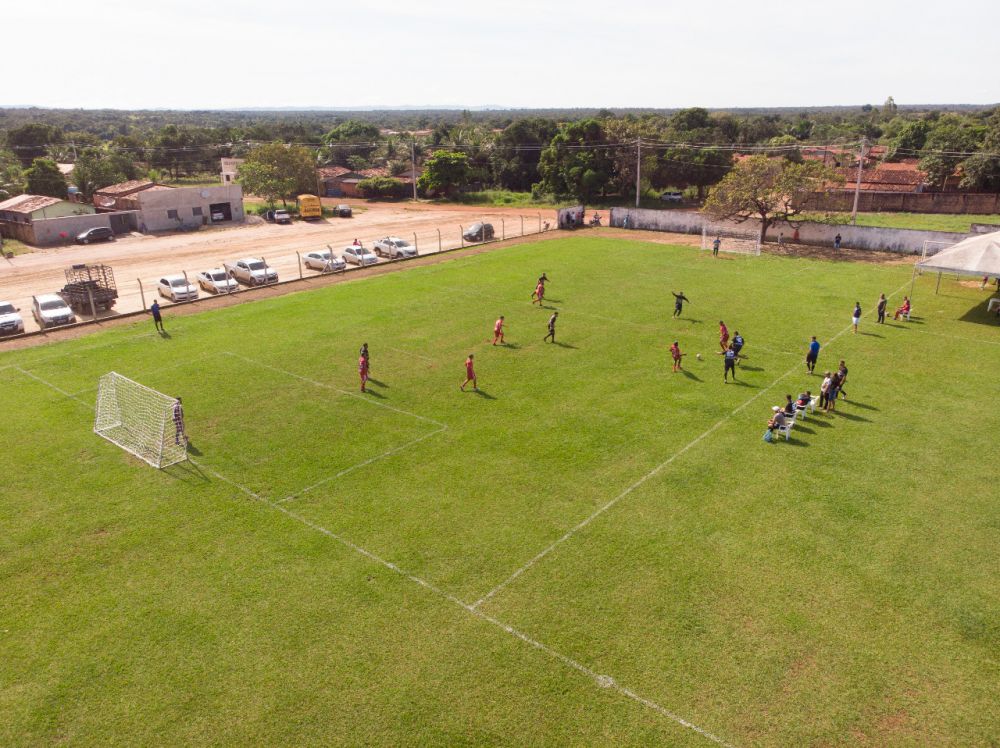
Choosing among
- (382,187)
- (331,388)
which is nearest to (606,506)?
(331,388)

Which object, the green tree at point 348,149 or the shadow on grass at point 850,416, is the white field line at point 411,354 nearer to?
the shadow on grass at point 850,416

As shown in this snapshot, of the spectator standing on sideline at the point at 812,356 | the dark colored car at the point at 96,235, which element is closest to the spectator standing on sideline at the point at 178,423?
the spectator standing on sideline at the point at 812,356

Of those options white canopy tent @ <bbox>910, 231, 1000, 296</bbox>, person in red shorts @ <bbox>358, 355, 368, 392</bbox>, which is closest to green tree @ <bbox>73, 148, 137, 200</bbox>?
person in red shorts @ <bbox>358, 355, 368, 392</bbox>

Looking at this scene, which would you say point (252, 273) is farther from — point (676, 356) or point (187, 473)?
point (676, 356)

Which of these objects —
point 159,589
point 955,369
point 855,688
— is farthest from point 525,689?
point 955,369

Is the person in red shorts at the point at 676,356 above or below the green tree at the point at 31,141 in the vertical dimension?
below

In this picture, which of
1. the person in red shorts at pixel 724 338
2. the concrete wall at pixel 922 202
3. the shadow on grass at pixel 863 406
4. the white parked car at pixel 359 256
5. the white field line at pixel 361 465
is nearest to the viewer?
the white field line at pixel 361 465
